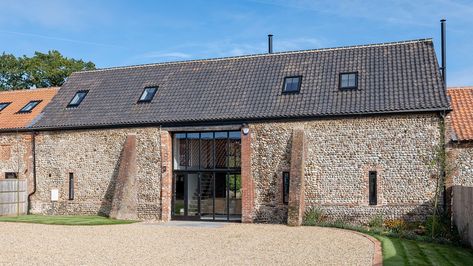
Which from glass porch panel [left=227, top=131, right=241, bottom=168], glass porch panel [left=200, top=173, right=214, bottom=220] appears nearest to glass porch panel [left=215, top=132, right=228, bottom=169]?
glass porch panel [left=227, top=131, right=241, bottom=168]

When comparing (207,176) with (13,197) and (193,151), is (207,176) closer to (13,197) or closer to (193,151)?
(193,151)

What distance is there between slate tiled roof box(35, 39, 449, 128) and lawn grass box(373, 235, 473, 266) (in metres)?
5.55

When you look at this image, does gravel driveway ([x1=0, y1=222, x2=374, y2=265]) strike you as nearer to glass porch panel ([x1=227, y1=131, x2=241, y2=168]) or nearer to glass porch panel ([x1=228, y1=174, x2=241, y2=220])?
glass porch panel ([x1=228, y1=174, x2=241, y2=220])

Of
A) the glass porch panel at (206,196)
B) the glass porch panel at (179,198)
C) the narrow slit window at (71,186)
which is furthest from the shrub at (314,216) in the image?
the narrow slit window at (71,186)

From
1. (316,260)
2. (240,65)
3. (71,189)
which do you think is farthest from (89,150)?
(316,260)

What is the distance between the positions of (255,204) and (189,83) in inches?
273

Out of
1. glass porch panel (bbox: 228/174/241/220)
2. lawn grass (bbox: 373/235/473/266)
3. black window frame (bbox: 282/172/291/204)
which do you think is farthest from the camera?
glass porch panel (bbox: 228/174/241/220)

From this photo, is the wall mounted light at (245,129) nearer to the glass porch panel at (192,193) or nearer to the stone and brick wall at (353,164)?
the stone and brick wall at (353,164)

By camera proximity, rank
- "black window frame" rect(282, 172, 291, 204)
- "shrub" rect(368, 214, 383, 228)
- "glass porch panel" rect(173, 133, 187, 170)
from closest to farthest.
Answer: "shrub" rect(368, 214, 383, 228)
"black window frame" rect(282, 172, 291, 204)
"glass porch panel" rect(173, 133, 187, 170)

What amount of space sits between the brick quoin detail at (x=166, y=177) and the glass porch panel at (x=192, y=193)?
82 centimetres

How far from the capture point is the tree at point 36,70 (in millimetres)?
→ 44656

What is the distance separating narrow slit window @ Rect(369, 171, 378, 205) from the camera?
2020 cm

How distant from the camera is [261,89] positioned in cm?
2317

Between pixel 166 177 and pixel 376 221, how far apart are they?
29.5 ft
